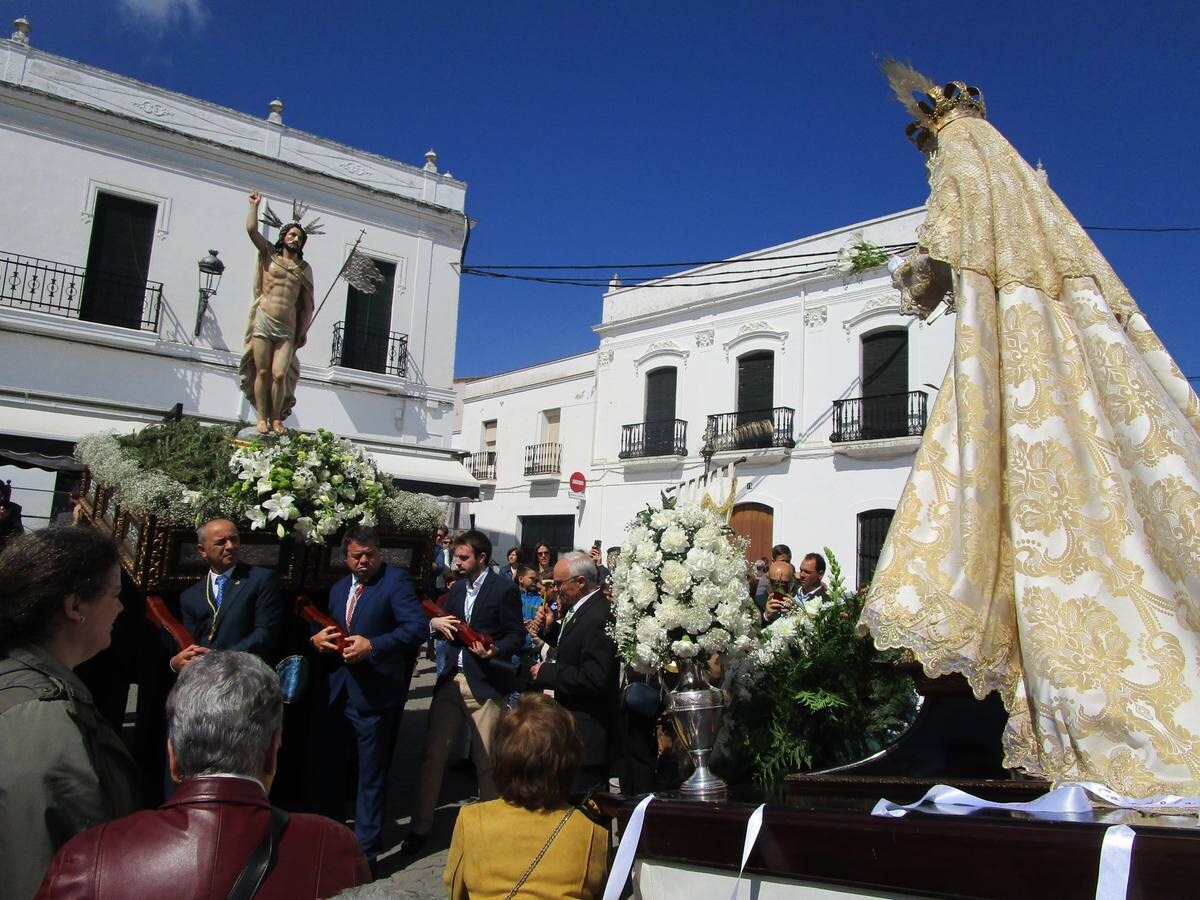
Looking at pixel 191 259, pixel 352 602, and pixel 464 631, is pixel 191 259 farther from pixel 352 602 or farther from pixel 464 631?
pixel 464 631

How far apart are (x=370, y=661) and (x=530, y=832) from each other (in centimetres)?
232

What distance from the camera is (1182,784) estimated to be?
64.5 inches

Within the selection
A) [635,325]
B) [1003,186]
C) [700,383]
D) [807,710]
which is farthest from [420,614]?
[635,325]

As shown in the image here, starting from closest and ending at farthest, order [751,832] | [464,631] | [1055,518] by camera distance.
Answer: [751,832] < [1055,518] < [464,631]

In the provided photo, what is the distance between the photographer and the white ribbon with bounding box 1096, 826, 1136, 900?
1271 millimetres

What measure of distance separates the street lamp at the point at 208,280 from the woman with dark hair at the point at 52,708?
1352cm

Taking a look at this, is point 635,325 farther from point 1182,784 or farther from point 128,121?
point 1182,784

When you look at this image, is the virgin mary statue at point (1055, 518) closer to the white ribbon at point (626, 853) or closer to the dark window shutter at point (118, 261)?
the white ribbon at point (626, 853)

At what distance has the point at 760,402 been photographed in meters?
18.6

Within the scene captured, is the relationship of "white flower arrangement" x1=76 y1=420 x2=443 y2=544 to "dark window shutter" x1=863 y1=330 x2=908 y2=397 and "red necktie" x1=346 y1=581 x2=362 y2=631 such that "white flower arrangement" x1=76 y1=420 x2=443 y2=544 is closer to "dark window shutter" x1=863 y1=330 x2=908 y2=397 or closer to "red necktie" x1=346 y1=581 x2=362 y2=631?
"red necktie" x1=346 y1=581 x2=362 y2=631

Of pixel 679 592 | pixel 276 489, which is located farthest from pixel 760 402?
pixel 679 592

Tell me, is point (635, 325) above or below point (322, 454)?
above

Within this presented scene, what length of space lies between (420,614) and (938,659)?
311 cm

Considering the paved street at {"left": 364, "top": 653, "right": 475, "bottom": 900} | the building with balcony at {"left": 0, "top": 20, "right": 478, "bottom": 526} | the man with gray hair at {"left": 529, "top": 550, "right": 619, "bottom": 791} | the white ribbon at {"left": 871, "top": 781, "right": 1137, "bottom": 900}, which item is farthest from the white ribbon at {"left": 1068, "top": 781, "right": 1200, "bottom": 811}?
the building with balcony at {"left": 0, "top": 20, "right": 478, "bottom": 526}
